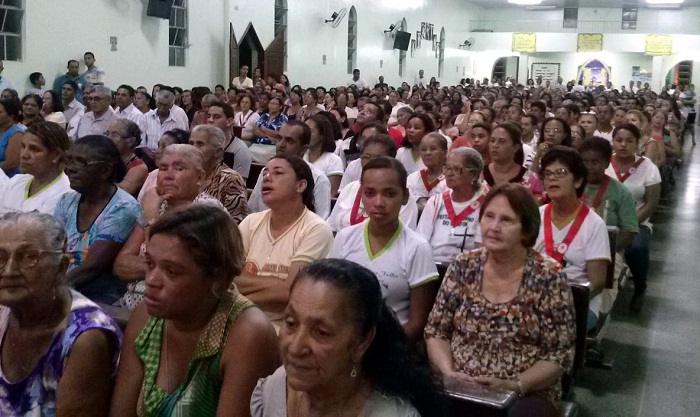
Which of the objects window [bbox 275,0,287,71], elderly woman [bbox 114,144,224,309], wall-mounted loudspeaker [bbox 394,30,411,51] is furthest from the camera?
wall-mounted loudspeaker [bbox 394,30,411,51]

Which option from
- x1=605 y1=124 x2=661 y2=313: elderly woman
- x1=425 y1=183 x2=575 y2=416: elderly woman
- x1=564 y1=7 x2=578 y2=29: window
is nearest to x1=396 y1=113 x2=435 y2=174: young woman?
x1=605 y1=124 x2=661 y2=313: elderly woman

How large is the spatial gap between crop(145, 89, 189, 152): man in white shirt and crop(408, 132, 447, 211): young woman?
4.38 m

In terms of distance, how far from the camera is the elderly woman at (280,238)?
3287mm

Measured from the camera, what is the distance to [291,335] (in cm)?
176

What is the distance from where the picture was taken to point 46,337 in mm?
2139

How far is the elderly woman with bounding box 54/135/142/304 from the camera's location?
3.45 m

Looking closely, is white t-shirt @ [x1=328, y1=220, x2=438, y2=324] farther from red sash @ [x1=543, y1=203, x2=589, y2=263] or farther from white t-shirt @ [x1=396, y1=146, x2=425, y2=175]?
white t-shirt @ [x1=396, y1=146, x2=425, y2=175]

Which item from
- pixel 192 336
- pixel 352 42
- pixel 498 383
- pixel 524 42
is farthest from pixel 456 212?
pixel 524 42

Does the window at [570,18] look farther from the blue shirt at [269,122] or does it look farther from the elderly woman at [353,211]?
the elderly woman at [353,211]

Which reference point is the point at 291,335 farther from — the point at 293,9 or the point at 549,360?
the point at 293,9

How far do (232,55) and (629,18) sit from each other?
24.7 m

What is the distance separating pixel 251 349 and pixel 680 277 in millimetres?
5414

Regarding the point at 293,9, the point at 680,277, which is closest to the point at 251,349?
the point at 680,277

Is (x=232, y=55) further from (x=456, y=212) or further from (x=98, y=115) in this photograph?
(x=456, y=212)
